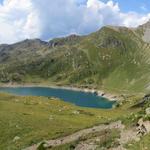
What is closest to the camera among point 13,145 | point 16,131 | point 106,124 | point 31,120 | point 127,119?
point 127,119

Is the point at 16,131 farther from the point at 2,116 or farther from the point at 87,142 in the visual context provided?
the point at 87,142

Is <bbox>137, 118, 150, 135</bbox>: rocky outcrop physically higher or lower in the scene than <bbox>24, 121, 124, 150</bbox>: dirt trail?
higher

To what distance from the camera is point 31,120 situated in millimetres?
59969

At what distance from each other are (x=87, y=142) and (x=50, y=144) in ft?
16.4

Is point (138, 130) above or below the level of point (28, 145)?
above

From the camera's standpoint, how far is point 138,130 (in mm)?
31984

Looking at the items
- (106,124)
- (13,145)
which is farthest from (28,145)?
(106,124)

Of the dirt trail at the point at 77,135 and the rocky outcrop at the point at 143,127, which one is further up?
the rocky outcrop at the point at 143,127

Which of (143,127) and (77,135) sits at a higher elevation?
(143,127)

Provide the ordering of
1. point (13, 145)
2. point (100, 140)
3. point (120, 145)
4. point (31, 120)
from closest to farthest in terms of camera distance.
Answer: point (120, 145)
point (100, 140)
point (13, 145)
point (31, 120)

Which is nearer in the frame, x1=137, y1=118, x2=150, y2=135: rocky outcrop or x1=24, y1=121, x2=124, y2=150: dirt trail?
x1=137, y1=118, x2=150, y2=135: rocky outcrop

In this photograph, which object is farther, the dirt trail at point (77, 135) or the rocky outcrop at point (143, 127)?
the dirt trail at point (77, 135)

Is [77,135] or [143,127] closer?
[143,127]

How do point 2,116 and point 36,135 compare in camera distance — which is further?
point 2,116
